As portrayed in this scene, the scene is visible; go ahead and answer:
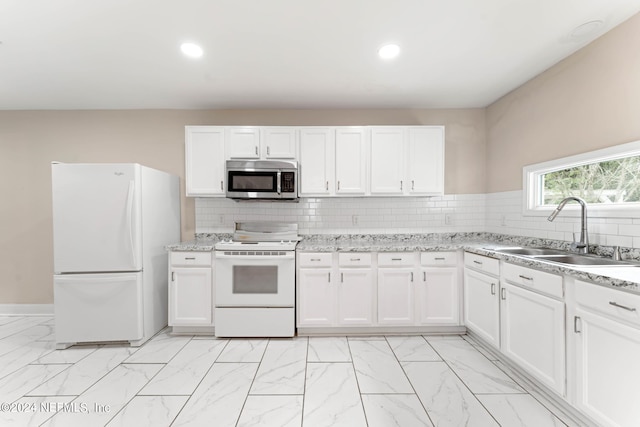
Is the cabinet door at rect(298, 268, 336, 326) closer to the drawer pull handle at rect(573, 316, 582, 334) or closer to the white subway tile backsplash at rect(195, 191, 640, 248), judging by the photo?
the white subway tile backsplash at rect(195, 191, 640, 248)

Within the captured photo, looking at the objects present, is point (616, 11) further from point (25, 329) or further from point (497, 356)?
point (25, 329)

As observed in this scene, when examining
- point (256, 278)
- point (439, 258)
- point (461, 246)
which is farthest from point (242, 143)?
point (461, 246)

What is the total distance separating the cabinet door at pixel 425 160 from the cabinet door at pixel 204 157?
2123 mm

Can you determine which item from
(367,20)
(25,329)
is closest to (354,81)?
(367,20)

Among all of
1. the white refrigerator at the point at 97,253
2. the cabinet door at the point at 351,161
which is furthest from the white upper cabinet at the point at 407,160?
the white refrigerator at the point at 97,253

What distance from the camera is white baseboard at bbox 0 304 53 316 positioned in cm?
344

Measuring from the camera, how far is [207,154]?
10.2 feet

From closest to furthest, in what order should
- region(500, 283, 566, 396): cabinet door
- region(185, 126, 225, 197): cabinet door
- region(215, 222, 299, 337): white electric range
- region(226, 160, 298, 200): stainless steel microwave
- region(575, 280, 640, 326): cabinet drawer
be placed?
1. region(575, 280, 640, 326): cabinet drawer
2. region(500, 283, 566, 396): cabinet door
3. region(215, 222, 299, 337): white electric range
4. region(226, 160, 298, 200): stainless steel microwave
5. region(185, 126, 225, 197): cabinet door

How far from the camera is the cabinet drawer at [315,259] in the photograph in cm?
283

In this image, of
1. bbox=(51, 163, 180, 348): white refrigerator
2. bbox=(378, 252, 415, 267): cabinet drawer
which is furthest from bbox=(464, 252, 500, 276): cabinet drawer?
bbox=(51, 163, 180, 348): white refrigerator

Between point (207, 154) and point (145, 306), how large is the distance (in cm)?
169

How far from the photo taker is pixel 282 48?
2.19m

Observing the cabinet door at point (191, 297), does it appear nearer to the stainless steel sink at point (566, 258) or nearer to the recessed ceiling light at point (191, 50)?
the recessed ceiling light at point (191, 50)

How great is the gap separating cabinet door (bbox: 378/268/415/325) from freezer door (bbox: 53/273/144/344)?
2.38 m
